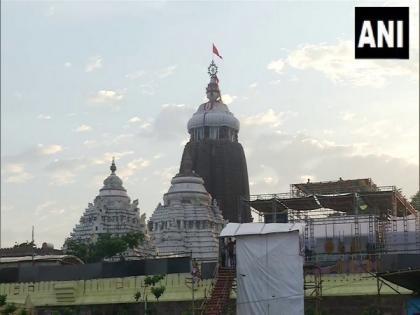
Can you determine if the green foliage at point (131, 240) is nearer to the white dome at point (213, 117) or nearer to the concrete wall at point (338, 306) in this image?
the white dome at point (213, 117)

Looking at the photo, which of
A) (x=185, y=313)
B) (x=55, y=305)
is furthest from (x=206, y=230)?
(x=185, y=313)

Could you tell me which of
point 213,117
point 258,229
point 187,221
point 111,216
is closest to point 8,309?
point 258,229

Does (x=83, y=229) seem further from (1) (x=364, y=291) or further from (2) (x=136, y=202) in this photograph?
(1) (x=364, y=291)

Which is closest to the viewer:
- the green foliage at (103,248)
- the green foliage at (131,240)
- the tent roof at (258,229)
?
the tent roof at (258,229)

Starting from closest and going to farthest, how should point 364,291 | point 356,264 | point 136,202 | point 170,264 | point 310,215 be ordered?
A: point 364,291 < point 356,264 < point 170,264 < point 310,215 < point 136,202

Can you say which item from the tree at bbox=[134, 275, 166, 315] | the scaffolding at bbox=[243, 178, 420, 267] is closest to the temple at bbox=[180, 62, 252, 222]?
the scaffolding at bbox=[243, 178, 420, 267]

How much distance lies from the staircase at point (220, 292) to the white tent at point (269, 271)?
0.69 metres

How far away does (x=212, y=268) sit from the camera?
152 ft

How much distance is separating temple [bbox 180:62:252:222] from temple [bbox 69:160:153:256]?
1001 cm

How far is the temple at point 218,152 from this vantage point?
110750 mm

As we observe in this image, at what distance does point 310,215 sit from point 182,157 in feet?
182

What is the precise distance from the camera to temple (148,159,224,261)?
9294cm

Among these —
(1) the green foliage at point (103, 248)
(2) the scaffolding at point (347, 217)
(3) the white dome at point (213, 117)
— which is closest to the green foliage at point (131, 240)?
(1) the green foliage at point (103, 248)

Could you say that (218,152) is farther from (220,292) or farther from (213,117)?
(220,292)
